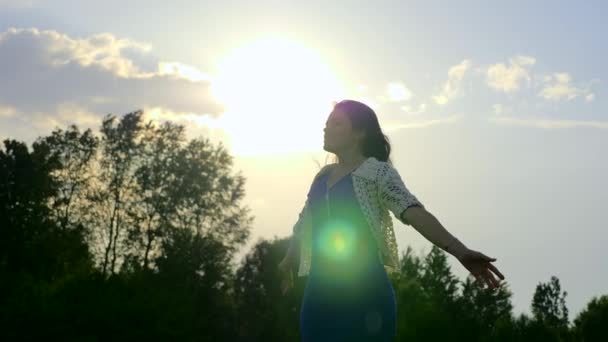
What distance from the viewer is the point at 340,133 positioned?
555cm

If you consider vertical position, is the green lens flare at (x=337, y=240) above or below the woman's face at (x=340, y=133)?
below

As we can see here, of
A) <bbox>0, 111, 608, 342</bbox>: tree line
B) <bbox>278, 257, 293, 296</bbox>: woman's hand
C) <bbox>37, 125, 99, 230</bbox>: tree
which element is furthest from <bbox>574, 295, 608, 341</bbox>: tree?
<bbox>278, 257, 293, 296</bbox>: woman's hand

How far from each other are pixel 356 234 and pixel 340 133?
1.99ft

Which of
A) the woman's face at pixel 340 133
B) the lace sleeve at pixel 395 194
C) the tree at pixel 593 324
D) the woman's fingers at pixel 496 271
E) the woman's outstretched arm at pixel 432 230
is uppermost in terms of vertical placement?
the tree at pixel 593 324

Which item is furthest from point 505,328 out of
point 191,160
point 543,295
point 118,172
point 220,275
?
point 543,295

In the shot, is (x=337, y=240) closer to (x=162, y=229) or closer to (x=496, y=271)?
(x=496, y=271)

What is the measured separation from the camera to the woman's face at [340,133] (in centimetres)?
554

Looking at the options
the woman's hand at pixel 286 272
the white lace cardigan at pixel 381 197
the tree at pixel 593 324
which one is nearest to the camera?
the white lace cardigan at pixel 381 197

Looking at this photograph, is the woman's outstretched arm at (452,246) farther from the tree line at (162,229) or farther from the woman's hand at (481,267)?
the tree line at (162,229)

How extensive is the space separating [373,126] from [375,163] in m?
0.23

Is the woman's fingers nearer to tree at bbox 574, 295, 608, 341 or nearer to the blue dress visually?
the blue dress

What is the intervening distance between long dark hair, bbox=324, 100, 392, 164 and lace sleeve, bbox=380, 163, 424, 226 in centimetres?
16

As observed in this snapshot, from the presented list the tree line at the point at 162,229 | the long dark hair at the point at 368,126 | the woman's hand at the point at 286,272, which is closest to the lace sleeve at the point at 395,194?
the long dark hair at the point at 368,126

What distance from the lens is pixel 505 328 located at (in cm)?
5478
